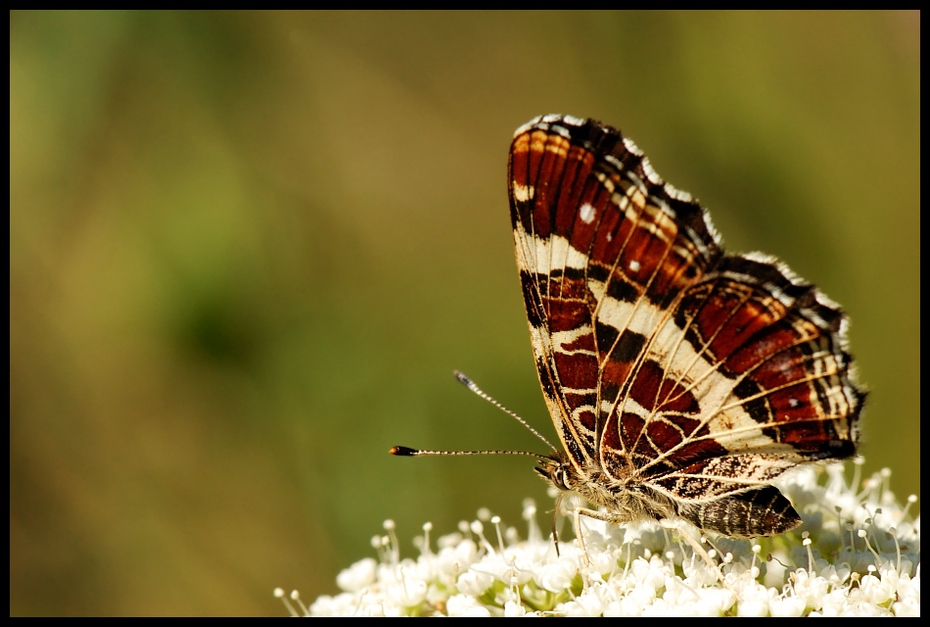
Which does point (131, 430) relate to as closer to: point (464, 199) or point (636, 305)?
point (464, 199)

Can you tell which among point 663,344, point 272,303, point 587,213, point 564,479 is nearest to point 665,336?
point 663,344

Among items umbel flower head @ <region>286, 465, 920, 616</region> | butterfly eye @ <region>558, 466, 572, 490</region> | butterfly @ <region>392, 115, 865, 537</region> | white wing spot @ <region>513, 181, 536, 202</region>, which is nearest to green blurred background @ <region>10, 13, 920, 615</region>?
umbel flower head @ <region>286, 465, 920, 616</region>

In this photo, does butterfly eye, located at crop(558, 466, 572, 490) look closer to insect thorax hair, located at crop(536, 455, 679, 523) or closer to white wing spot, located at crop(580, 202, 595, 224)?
insect thorax hair, located at crop(536, 455, 679, 523)

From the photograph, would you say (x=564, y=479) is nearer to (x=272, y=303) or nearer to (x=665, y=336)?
(x=665, y=336)

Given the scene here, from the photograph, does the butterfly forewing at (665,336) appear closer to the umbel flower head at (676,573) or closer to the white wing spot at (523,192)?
the white wing spot at (523,192)

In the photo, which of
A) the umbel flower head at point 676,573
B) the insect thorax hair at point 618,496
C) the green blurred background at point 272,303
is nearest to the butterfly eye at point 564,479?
the insect thorax hair at point 618,496
